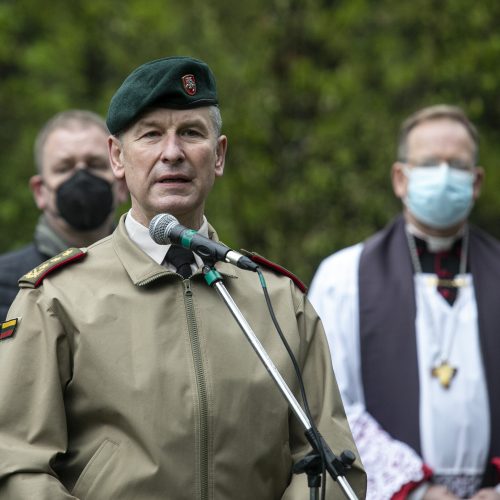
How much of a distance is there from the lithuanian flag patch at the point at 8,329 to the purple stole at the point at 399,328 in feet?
8.35

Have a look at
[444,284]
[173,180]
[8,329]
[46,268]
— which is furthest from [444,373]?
[8,329]

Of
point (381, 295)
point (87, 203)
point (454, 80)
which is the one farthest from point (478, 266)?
point (454, 80)

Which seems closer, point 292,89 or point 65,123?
point 65,123

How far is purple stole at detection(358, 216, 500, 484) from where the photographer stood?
5.34 metres

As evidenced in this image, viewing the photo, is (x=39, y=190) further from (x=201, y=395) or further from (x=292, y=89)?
(x=292, y=89)

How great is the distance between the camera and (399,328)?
5.56m

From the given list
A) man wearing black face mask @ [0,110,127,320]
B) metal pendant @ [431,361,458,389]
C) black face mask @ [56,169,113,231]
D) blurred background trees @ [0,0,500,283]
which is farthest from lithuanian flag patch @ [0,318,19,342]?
blurred background trees @ [0,0,500,283]

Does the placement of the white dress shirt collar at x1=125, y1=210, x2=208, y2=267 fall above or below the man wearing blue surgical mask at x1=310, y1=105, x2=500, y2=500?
above

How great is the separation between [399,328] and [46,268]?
2573mm

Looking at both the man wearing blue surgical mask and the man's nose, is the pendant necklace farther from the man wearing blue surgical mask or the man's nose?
the man's nose

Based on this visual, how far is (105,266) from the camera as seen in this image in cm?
348

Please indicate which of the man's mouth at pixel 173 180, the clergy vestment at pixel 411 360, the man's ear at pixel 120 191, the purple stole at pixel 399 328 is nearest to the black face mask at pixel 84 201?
the man's ear at pixel 120 191

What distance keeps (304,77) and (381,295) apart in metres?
5.15

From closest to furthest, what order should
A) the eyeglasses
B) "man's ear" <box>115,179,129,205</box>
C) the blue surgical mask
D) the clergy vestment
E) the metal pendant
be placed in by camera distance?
1. the clergy vestment
2. the metal pendant
3. "man's ear" <box>115,179,129,205</box>
4. the blue surgical mask
5. the eyeglasses
